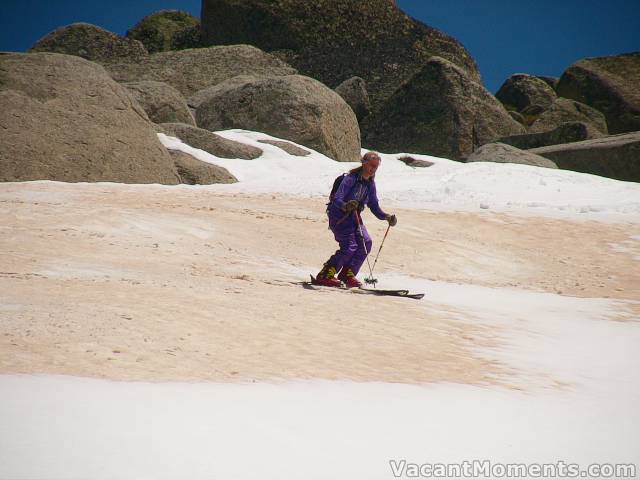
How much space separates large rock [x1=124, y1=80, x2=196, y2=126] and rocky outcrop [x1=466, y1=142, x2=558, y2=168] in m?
7.36

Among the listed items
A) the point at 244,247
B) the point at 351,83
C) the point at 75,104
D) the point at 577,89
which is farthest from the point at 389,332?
the point at 577,89

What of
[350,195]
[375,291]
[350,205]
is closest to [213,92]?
[350,195]

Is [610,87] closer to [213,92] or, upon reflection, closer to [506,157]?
[506,157]

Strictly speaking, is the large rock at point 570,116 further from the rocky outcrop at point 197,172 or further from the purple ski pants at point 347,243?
the purple ski pants at point 347,243

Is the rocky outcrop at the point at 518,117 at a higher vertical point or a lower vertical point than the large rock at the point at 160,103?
higher

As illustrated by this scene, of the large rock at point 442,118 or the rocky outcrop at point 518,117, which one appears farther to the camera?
the rocky outcrop at point 518,117

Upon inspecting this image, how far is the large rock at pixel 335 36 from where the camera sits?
126 feet

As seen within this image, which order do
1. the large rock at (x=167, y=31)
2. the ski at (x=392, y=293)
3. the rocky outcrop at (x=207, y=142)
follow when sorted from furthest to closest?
the large rock at (x=167, y=31)
the rocky outcrop at (x=207, y=142)
the ski at (x=392, y=293)

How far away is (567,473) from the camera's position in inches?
126

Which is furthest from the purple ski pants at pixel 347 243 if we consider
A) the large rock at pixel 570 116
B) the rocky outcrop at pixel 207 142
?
the large rock at pixel 570 116

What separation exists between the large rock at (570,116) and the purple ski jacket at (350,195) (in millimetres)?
23684

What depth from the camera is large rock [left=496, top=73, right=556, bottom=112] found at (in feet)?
134

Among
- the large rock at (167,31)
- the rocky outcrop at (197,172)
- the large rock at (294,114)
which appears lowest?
the rocky outcrop at (197,172)

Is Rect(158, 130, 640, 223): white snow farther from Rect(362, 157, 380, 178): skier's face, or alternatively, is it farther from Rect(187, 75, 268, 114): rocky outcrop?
Rect(362, 157, 380, 178): skier's face
